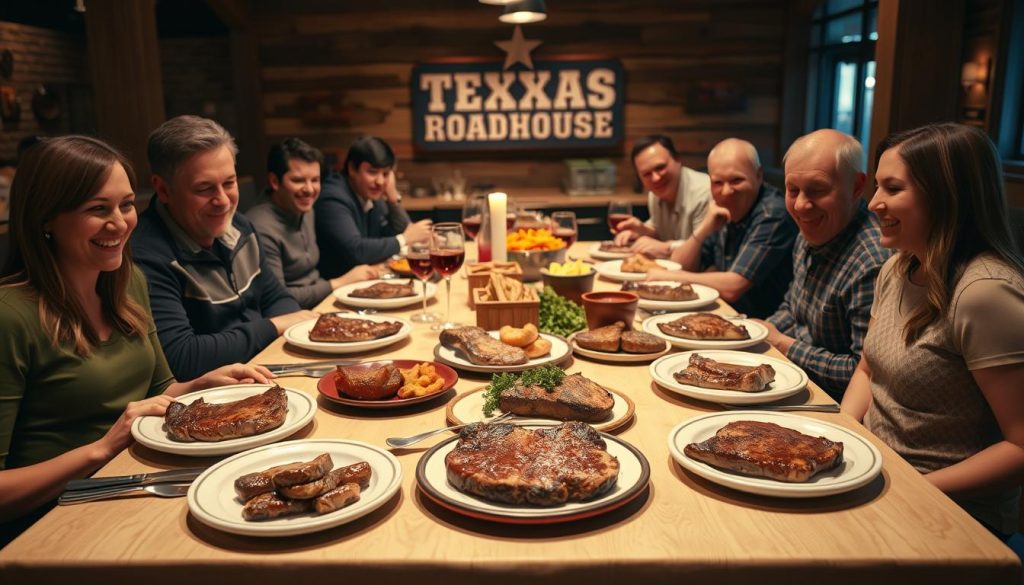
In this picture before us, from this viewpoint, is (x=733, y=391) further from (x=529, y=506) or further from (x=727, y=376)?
(x=529, y=506)

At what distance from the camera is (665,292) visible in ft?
8.35

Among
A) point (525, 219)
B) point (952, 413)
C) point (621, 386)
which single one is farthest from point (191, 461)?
point (525, 219)

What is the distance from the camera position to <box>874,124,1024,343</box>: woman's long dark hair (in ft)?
5.21

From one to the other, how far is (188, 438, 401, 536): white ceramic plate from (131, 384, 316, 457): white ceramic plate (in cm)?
8

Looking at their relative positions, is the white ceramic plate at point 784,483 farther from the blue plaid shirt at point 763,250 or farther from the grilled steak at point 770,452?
the blue plaid shirt at point 763,250

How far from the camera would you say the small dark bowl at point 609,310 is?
2.01 m

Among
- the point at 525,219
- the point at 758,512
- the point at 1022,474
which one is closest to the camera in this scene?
the point at 758,512

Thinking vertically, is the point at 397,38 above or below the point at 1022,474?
above

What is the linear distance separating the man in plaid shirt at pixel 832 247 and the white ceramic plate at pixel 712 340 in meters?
0.21

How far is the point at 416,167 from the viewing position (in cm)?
718

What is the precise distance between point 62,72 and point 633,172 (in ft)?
23.5

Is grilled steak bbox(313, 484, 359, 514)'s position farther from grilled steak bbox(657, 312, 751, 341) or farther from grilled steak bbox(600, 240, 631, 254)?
grilled steak bbox(600, 240, 631, 254)

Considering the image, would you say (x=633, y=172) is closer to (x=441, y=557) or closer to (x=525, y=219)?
(x=525, y=219)

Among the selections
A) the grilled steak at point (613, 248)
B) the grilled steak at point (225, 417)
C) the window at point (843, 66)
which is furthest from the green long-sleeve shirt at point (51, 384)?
the window at point (843, 66)
